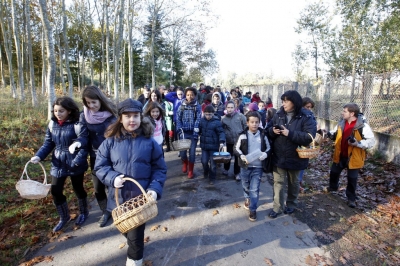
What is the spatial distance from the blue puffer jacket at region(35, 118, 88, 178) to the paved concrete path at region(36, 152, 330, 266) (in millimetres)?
990

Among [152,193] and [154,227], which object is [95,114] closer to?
[152,193]

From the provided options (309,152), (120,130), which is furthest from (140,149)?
(309,152)

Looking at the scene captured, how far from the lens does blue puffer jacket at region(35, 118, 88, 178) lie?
10.5 feet

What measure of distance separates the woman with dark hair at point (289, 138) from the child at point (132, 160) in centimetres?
204

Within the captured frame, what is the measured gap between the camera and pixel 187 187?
5.05 meters

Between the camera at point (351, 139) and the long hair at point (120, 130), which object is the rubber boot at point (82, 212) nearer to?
the long hair at point (120, 130)

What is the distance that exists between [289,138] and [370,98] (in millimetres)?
5563

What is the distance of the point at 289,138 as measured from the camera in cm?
354

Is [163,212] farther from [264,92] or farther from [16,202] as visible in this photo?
[264,92]

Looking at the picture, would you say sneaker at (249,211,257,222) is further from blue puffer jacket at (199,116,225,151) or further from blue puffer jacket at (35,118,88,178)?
blue puffer jacket at (35,118,88,178)

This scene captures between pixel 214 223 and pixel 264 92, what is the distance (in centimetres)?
1722

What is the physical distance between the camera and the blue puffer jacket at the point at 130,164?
245cm

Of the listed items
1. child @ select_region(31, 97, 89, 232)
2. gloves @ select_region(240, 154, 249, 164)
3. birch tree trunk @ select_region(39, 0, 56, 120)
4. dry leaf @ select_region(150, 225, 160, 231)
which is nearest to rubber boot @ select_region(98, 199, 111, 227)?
child @ select_region(31, 97, 89, 232)

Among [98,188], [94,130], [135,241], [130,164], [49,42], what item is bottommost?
[135,241]
